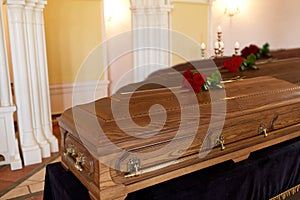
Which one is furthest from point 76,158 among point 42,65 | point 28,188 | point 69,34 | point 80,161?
point 69,34

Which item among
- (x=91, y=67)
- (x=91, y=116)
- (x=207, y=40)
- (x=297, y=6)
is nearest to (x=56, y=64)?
(x=91, y=67)

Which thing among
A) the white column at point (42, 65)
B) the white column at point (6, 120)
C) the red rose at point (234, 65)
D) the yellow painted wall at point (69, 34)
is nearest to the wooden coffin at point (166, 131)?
the red rose at point (234, 65)

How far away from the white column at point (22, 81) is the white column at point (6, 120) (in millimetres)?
91

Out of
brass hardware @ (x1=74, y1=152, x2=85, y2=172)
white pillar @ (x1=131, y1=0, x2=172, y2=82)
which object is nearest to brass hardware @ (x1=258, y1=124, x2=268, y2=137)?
brass hardware @ (x1=74, y1=152, x2=85, y2=172)

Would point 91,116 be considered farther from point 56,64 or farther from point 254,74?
point 56,64

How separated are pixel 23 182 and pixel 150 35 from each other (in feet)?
10.3

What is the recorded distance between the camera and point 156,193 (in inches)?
47.3

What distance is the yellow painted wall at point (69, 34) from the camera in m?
4.99

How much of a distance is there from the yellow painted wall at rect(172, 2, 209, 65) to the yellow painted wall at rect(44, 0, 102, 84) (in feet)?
4.64

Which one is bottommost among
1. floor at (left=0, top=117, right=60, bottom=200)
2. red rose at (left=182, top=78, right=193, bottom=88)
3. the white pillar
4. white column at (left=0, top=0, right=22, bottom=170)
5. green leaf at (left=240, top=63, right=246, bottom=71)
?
floor at (left=0, top=117, right=60, bottom=200)

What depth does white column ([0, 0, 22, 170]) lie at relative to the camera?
121 inches

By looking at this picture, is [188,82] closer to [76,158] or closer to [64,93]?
[76,158]

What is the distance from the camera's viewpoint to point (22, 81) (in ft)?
10.6

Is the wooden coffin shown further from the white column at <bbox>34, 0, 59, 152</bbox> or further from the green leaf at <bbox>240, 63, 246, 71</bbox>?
the white column at <bbox>34, 0, 59, 152</bbox>
